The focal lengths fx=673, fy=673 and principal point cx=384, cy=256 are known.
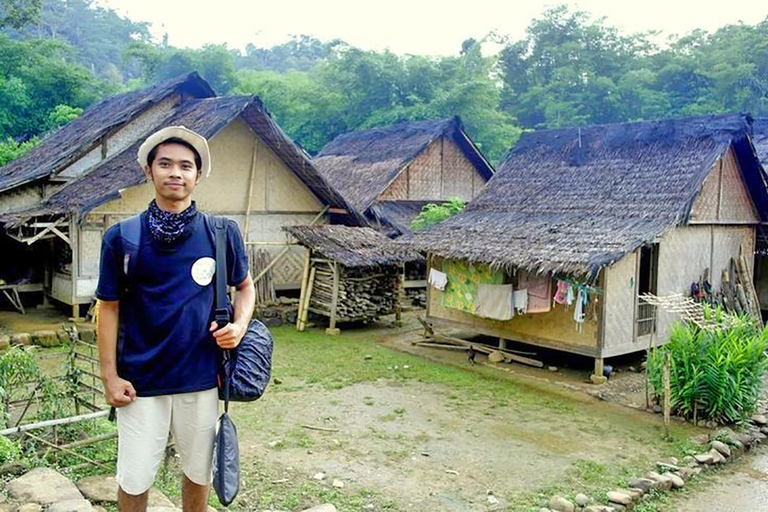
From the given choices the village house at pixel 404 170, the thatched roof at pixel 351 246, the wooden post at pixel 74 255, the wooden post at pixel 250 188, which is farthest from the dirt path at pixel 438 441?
the village house at pixel 404 170

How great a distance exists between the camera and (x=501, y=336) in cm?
1145

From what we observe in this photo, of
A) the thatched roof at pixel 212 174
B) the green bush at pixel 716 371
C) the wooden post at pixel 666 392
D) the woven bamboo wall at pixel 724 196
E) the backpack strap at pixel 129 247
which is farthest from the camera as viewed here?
the thatched roof at pixel 212 174

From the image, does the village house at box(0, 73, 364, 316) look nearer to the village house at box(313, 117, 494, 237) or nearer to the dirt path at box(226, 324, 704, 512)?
the village house at box(313, 117, 494, 237)

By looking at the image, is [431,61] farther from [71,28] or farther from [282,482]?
[71,28]

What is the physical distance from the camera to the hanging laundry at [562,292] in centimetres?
998

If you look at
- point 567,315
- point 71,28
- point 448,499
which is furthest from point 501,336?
point 71,28

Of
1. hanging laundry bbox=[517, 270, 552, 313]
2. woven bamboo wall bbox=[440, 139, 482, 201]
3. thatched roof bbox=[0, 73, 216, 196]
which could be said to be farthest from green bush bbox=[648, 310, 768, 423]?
thatched roof bbox=[0, 73, 216, 196]

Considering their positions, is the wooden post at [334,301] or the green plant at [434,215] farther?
Result: the green plant at [434,215]

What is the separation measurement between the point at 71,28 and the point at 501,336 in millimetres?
48591

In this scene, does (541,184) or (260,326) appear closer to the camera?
(260,326)

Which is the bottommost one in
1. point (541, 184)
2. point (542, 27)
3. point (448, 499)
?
point (448, 499)

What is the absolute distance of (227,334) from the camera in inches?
117

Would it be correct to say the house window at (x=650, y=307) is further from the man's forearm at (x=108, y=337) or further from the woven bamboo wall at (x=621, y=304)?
the man's forearm at (x=108, y=337)

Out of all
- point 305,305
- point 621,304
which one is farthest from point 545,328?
point 305,305
